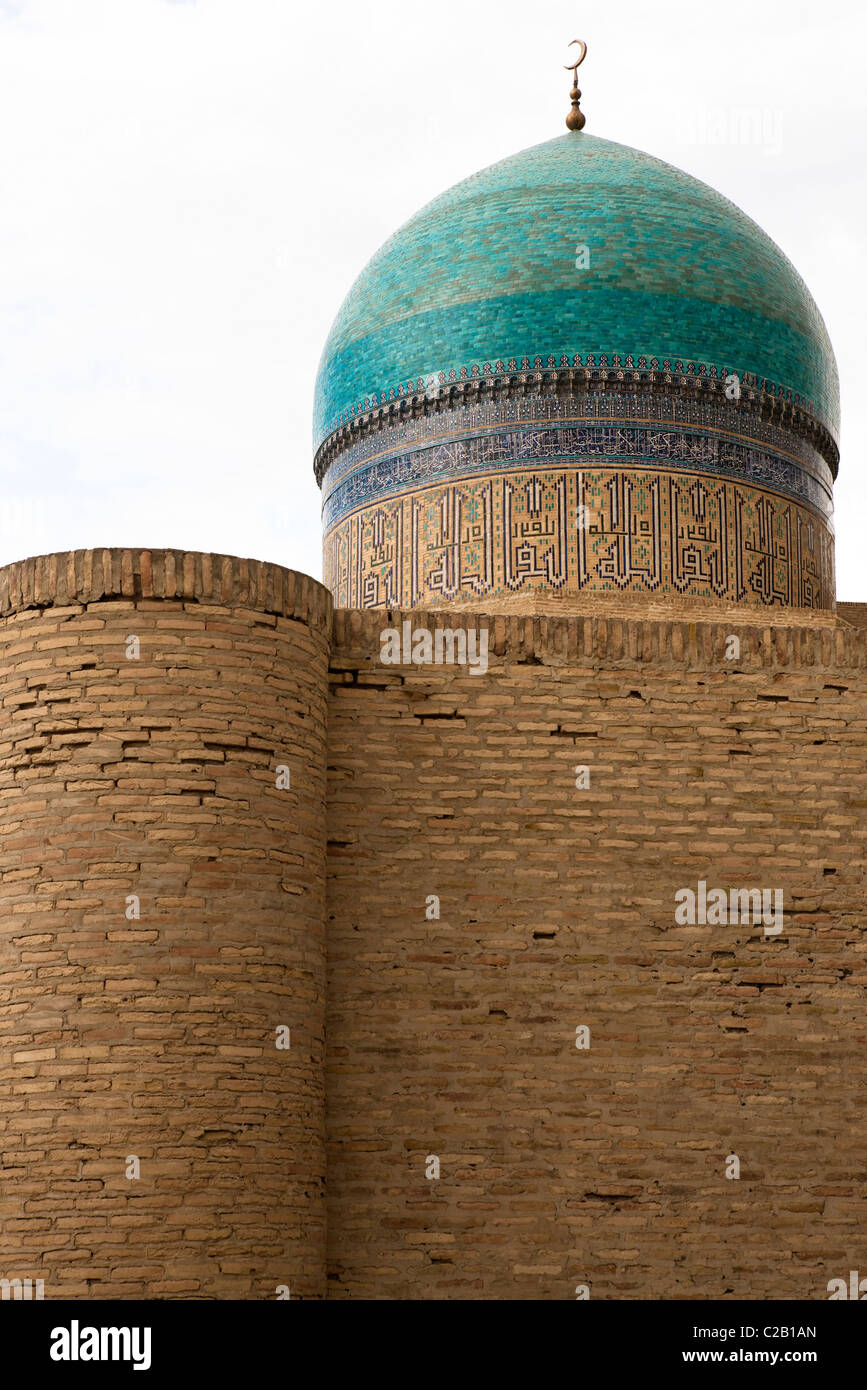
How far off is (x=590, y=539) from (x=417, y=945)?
12.5ft

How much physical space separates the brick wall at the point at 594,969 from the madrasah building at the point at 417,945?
12mm

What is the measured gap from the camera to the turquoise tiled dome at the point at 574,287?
10.6 meters

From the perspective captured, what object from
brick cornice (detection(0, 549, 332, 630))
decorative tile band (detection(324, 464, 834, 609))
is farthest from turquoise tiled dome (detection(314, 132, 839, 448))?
brick cornice (detection(0, 549, 332, 630))

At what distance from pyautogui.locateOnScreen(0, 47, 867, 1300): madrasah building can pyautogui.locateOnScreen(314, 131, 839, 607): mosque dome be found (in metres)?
2.88

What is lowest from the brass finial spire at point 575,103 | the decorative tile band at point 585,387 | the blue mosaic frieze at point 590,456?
the blue mosaic frieze at point 590,456

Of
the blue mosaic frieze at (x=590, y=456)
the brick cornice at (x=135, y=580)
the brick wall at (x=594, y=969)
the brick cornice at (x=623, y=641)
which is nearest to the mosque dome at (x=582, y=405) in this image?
Result: the blue mosaic frieze at (x=590, y=456)

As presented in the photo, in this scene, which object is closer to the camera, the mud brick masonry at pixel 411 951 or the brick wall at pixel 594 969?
the mud brick masonry at pixel 411 951

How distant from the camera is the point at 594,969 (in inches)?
283

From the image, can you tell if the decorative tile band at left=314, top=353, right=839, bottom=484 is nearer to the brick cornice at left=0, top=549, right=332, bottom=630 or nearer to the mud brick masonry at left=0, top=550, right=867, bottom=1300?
the mud brick masonry at left=0, top=550, right=867, bottom=1300

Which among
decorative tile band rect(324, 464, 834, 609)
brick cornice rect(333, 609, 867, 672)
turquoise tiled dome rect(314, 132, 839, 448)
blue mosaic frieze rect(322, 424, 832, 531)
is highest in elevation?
turquoise tiled dome rect(314, 132, 839, 448)

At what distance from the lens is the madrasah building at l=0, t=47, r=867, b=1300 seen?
632 cm

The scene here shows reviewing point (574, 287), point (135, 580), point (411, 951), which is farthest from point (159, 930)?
point (574, 287)

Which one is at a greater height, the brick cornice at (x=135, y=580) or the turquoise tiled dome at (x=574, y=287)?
the turquoise tiled dome at (x=574, y=287)

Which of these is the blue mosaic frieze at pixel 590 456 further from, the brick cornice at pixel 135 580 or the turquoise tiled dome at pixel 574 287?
the brick cornice at pixel 135 580
